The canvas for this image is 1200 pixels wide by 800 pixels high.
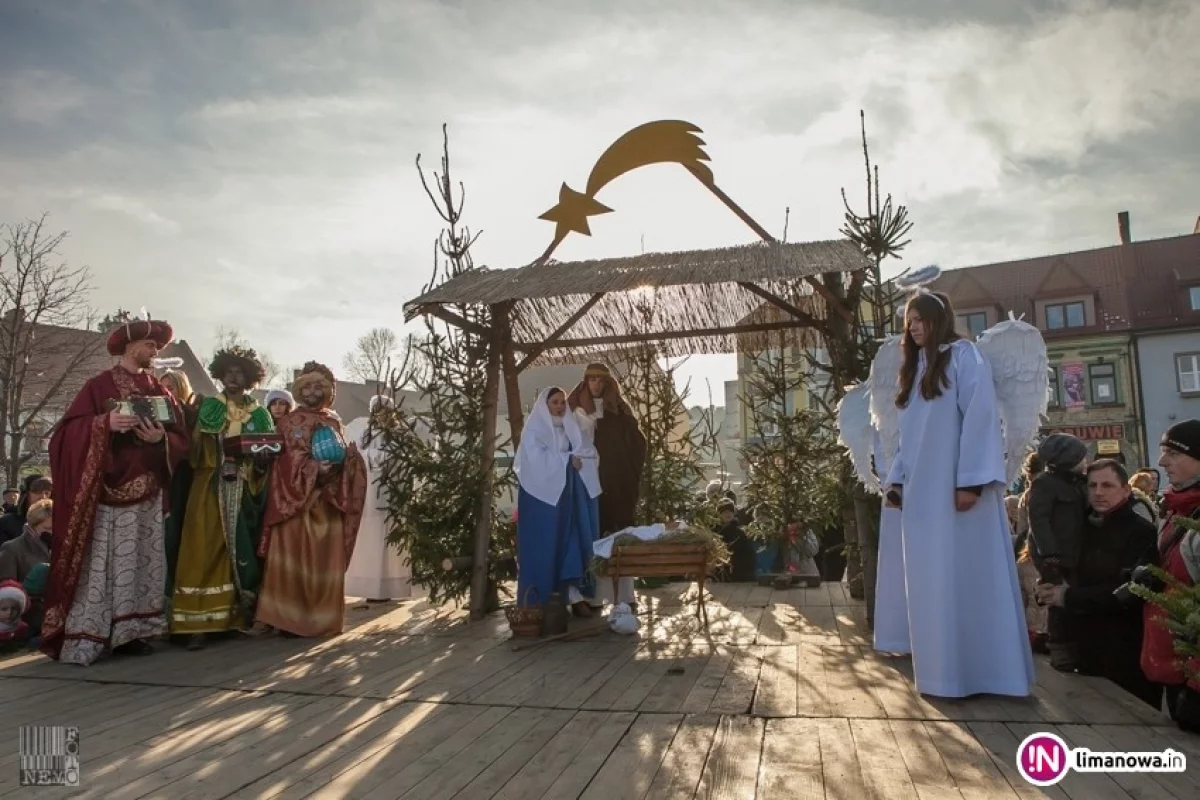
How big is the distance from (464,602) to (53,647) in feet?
11.1

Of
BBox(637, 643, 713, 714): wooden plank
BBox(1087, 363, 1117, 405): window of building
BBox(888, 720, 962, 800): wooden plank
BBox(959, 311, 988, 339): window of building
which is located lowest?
BBox(637, 643, 713, 714): wooden plank

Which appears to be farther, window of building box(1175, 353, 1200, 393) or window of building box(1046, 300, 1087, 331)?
window of building box(1046, 300, 1087, 331)

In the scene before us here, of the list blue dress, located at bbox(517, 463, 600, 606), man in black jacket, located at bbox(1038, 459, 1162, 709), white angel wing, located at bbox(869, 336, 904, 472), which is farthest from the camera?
blue dress, located at bbox(517, 463, 600, 606)

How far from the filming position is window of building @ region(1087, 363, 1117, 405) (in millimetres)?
29422

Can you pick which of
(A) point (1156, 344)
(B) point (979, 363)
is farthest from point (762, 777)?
(A) point (1156, 344)

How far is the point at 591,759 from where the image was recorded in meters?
3.20

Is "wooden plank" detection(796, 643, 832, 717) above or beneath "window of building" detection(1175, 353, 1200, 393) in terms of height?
beneath

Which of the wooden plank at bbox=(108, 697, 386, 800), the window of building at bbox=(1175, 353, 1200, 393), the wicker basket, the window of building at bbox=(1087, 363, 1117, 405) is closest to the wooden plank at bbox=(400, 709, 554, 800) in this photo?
the wooden plank at bbox=(108, 697, 386, 800)

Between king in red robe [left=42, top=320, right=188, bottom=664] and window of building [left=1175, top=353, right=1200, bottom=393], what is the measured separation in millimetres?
31807

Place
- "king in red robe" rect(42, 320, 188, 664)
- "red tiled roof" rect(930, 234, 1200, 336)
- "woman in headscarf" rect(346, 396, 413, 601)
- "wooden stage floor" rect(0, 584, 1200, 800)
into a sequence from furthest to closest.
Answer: "red tiled roof" rect(930, 234, 1200, 336), "woman in headscarf" rect(346, 396, 413, 601), "king in red robe" rect(42, 320, 188, 664), "wooden stage floor" rect(0, 584, 1200, 800)

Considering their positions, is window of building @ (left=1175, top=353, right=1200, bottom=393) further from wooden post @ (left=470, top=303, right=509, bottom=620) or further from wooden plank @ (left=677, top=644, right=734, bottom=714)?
wooden plank @ (left=677, top=644, right=734, bottom=714)

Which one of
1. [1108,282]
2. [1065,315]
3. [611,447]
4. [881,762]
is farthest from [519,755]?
[1108,282]

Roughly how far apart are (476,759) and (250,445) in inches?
151

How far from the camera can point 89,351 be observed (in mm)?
16562
